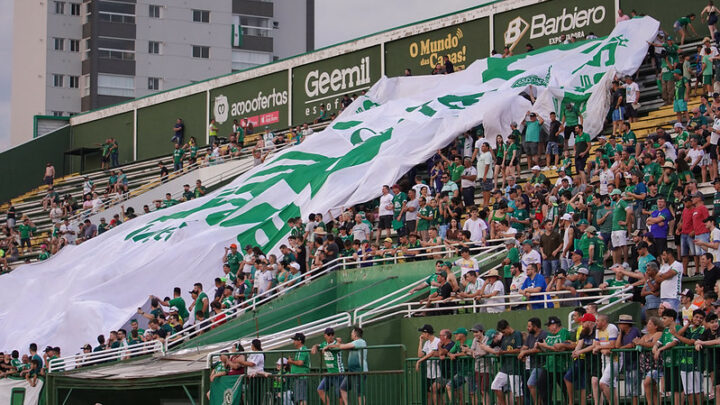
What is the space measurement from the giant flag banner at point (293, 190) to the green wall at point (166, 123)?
44.2ft

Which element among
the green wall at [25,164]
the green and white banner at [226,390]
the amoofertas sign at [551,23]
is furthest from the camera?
the green wall at [25,164]

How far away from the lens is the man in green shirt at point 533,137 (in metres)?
24.8

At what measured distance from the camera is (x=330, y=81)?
38.4 meters

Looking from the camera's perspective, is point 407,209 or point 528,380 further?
point 407,209

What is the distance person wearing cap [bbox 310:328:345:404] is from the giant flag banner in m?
8.60

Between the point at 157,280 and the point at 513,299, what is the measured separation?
32.8 feet

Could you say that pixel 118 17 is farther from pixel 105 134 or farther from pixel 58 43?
pixel 105 134

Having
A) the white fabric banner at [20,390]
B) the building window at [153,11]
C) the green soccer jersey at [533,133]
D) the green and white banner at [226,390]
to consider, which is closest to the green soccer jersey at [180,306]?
the white fabric banner at [20,390]

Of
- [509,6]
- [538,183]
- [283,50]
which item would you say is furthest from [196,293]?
[283,50]

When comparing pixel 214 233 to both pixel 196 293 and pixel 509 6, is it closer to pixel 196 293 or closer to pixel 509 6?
pixel 196 293

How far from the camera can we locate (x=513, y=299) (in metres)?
19.3

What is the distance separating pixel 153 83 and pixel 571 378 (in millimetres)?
67856

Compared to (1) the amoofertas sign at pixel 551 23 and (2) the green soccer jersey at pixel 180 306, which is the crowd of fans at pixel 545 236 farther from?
(1) the amoofertas sign at pixel 551 23

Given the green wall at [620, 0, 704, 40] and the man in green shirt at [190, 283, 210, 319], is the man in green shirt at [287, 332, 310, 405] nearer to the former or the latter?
the man in green shirt at [190, 283, 210, 319]
